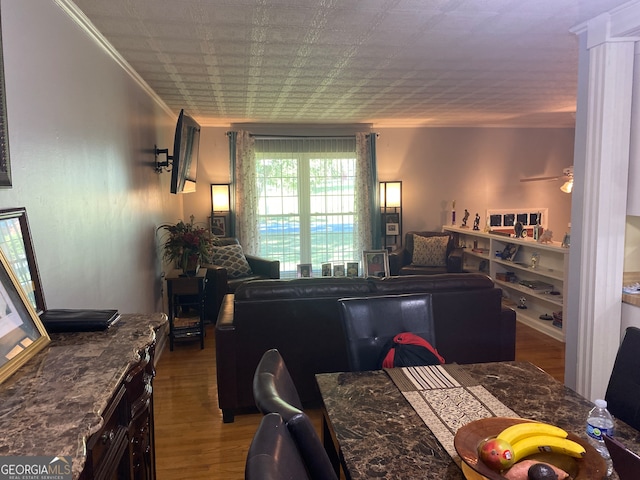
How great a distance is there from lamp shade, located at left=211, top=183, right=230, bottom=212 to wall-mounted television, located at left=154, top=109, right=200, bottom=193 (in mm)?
1361

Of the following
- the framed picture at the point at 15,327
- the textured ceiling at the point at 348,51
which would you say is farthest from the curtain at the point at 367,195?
the framed picture at the point at 15,327

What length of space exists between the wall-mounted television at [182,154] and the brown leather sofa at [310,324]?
1446 mm

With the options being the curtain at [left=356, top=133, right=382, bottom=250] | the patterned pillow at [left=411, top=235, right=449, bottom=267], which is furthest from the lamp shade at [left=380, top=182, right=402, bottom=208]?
the patterned pillow at [left=411, top=235, right=449, bottom=267]

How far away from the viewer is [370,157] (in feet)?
→ 21.2

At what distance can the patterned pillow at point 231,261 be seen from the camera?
551 centimetres

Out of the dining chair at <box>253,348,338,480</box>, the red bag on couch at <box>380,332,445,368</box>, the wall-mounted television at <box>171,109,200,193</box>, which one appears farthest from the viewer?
the wall-mounted television at <box>171,109,200,193</box>

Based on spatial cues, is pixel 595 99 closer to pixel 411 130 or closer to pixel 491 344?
pixel 491 344

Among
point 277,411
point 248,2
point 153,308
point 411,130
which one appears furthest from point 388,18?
point 411,130

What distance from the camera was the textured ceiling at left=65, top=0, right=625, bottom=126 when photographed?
232 centimetres

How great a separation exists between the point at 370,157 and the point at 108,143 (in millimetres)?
4220

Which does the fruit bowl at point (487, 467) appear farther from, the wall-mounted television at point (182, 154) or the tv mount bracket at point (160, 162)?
the tv mount bracket at point (160, 162)

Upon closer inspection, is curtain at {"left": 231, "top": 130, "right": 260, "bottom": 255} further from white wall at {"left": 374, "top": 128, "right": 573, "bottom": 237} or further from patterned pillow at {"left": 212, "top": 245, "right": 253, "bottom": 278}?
white wall at {"left": 374, "top": 128, "right": 573, "bottom": 237}

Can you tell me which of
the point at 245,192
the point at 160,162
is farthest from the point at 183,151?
the point at 245,192

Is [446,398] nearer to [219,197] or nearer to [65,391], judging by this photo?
[65,391]
